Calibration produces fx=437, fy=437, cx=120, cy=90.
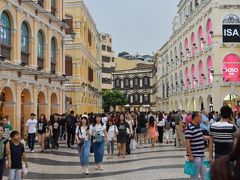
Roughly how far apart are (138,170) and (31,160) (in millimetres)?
5116

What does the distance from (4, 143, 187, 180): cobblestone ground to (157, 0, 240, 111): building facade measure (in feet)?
55.4

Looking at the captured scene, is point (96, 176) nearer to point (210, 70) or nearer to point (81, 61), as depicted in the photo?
point (210, 70)

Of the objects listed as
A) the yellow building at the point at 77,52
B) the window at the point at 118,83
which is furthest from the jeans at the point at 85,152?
the window at the point at 118,83

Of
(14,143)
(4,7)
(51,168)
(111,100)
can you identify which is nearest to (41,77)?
(4,7)

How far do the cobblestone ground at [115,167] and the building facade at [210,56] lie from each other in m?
16.9

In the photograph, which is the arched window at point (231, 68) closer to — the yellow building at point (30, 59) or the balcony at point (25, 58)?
the yellow building at point (30, 59)

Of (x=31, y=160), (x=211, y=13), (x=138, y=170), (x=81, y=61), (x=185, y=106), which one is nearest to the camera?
(x=138, y=170)

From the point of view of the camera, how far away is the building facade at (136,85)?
368ft

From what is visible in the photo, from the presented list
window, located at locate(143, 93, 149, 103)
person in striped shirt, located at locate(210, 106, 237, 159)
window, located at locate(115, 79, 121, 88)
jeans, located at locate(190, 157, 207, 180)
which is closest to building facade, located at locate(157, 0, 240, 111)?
jeans, located at locate(190, 157, 207, 180)

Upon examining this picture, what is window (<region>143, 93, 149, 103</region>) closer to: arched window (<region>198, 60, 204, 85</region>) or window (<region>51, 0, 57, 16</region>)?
arched window (<region>198, 60, 204, 85</region>)

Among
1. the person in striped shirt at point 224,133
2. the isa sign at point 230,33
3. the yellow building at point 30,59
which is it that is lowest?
the person in striped shirt at point 224,133

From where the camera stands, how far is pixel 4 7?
2325cm

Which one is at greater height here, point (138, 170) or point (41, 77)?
point (41, 77)

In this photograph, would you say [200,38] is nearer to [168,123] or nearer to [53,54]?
[53,54]
